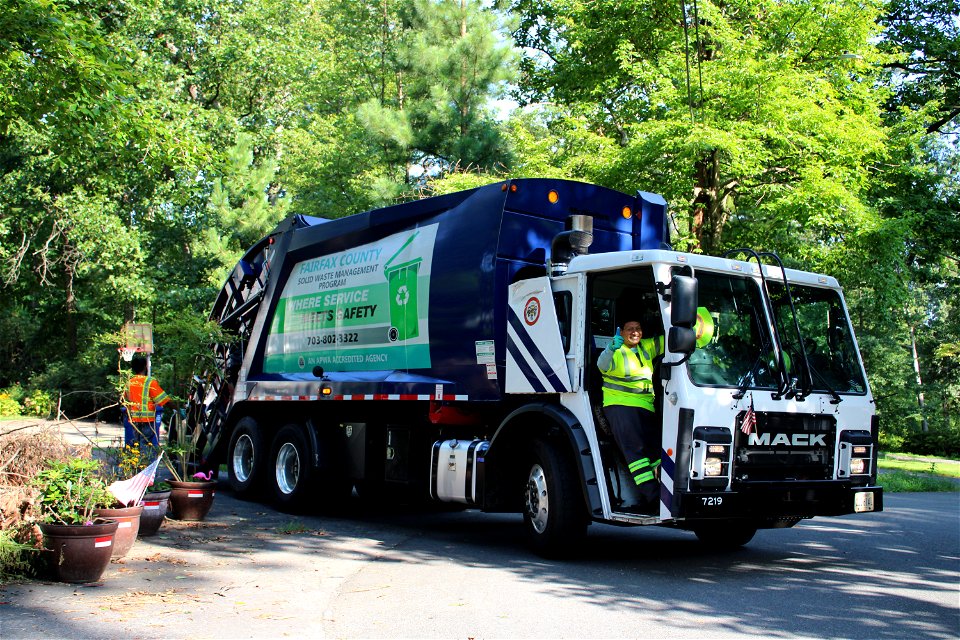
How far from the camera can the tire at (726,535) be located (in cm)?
851

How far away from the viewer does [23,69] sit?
10.2m

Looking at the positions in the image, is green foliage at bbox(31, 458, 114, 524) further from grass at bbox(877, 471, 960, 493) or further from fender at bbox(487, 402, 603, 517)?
grass at bbox(877, 471, 960, 493)

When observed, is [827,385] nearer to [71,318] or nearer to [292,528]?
[292,528]

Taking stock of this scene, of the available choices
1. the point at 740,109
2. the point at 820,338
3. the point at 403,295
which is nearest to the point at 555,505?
the point at 820,338

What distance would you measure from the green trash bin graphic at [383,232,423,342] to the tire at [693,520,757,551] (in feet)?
11.5

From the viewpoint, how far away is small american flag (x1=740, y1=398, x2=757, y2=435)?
6695 mm

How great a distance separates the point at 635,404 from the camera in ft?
22.9

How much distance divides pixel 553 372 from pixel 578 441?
2.26 feet

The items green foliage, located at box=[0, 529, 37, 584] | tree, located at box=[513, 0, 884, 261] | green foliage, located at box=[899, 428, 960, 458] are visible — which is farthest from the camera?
green foliage, located at box=[899, 428, 960, 458]

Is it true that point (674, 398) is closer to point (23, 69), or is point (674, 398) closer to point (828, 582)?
point (828, 582)

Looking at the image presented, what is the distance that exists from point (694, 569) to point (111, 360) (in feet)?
98.3

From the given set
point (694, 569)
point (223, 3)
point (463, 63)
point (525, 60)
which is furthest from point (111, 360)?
point (694, 569)

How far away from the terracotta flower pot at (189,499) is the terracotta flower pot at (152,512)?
3.14ft

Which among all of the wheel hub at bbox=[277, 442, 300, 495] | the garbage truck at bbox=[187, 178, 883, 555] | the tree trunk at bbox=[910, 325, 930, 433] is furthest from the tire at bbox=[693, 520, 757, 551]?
the tree trunk at bbox=[910, 325, 930, 433]
